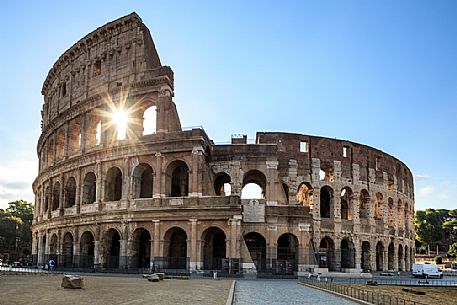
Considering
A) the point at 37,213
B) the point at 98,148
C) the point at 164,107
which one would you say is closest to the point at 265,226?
the point at 164,107

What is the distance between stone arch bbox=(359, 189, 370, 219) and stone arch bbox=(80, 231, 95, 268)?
24.4 meters

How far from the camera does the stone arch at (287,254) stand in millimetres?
35406

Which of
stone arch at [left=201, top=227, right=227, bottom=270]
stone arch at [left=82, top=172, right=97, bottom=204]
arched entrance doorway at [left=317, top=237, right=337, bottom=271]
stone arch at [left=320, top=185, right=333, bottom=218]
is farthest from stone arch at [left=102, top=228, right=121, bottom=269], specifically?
stone arch at [left=320, top=185, right=333, bottom=218]

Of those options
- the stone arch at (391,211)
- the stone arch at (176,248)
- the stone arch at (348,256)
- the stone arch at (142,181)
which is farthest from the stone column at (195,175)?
the stone arch at (391,211)

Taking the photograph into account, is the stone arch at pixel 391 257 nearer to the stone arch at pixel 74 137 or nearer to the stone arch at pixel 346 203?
the stone arch at pixel 346 203

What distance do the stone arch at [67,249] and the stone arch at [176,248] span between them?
31.7 feet

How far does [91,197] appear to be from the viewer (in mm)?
42500

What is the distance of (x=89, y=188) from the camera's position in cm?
4234

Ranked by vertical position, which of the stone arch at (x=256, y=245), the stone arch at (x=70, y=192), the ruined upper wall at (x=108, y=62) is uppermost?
the ruined upper wall at (x=108, y=62)

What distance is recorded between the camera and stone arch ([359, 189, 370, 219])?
155 feet

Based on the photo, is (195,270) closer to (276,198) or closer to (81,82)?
(276,198)

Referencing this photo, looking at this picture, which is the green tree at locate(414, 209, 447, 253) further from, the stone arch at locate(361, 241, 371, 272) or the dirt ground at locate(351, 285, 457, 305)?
the dirt ground at locate(351, 285, 457, 305)

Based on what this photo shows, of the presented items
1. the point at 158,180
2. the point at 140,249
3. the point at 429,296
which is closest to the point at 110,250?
the point at 140,249

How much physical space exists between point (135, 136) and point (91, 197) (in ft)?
24.5
